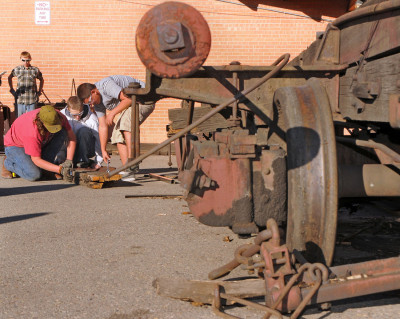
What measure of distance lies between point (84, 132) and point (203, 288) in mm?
5519

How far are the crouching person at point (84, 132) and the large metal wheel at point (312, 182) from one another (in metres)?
5.44

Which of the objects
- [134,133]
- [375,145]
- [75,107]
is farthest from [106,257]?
[75,107]

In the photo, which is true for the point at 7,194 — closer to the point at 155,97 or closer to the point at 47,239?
the point at 47,239

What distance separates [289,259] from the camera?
2.81m

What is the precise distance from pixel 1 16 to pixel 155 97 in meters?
10.9

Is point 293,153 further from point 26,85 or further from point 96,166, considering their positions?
point 26,85

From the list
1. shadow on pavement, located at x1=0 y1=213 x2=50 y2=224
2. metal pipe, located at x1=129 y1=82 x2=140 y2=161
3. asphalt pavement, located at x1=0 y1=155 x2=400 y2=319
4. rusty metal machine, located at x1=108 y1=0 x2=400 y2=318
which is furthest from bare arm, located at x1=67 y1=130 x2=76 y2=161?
rusty metal machine, located at x1=108 y1=0 x2=400 y2=318

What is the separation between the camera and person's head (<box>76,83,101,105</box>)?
8.17 m

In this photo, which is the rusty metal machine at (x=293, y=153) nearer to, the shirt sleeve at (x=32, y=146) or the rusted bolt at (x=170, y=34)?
the rusted bolt at (x=170, y=34)

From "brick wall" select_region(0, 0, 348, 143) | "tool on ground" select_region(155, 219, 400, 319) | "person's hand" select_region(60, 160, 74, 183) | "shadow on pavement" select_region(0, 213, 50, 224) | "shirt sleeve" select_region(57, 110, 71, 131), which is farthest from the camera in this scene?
"brick wall" select_region(0, 0, 348, 143)

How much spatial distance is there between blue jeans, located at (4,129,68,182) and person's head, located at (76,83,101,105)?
609 millimetres

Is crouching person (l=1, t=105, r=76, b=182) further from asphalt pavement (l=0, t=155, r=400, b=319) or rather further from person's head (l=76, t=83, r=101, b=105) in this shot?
asphalt pavement (l=0, t=155, r=400, b=319)

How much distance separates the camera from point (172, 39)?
10.1 ft

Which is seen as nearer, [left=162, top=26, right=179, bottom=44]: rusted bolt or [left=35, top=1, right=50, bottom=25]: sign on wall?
[left=162, top=26, right=179, bottom=44]: rusted bolt
